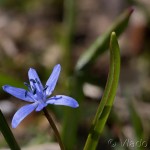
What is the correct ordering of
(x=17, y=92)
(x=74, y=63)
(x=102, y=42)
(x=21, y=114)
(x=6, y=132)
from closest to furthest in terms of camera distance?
(x=21, y=114) → (x=17, y=92) → (x=6, y=132) → (x=102, y=42) → (x=74, y=63)

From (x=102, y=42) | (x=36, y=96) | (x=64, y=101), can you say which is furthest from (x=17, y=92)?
(x=102, y=42)

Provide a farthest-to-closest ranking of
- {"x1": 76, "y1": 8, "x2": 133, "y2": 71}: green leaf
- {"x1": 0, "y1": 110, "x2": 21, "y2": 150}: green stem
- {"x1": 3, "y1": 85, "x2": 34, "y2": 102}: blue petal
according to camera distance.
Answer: {"x1": 76, "y1": 8, "x2": 133, "y2": 71}: green leaf → {"x1": 0, "y1": 110, "x2": 21, "y2": 150}: green stem → {"x1": 3, "y1": 85, "x2": 34, "y2": 102}: blue petal

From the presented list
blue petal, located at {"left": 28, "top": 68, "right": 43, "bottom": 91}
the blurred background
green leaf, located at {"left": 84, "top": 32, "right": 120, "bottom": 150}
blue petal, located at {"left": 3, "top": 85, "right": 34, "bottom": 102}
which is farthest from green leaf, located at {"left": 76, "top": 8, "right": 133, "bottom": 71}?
blue petal, located at {"left": 3, "top": 85, "right": 34, "bottom": 102}

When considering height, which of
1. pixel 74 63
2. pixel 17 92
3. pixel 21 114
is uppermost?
pixel 74 63

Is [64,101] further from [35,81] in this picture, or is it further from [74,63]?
[74,63]

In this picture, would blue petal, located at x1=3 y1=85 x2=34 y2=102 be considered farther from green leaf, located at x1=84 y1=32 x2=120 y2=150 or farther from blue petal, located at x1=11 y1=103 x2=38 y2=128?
green leaf, located at x1=84 y1=32 x2=120 y2=150

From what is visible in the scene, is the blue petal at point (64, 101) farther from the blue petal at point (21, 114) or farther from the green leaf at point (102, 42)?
the green leaf at point (102, 42)

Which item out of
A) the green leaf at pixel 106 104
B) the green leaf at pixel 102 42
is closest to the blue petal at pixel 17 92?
the green leaf at pixel 106 104

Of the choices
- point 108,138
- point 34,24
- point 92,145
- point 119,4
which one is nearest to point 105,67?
point 119,4
